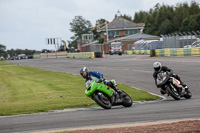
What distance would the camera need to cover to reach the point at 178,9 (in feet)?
395

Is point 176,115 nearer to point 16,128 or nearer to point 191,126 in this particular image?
point 191,126

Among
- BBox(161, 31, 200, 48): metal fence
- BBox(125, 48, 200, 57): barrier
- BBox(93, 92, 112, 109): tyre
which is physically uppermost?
BBox(161, 31, 200, 48): metal fence

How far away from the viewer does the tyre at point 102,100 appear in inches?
477

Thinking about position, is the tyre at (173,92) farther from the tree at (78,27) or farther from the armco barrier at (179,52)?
the tree at (78,27)

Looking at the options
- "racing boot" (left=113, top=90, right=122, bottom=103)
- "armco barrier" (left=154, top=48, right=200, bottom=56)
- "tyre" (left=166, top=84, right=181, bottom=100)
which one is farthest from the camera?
"armco barrier" (left=154, top=48, right=200, bottom=56)

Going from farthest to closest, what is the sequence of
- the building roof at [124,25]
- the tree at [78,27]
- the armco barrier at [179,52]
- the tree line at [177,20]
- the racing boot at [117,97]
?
1. the tree at [78,27]
2. the building roof at [124,25]
3. the tree line at [177,20]
4. the armco barrier at [179,52]
5. the racing boot at [117,97]

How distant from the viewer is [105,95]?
1239 cm

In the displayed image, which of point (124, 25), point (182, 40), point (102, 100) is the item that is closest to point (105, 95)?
point (102, 100)

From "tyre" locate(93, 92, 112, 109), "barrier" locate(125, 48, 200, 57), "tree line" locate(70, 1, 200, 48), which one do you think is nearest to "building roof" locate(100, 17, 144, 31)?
"tree line" locate(70, 1, 200, 48)

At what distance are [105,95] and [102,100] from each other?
254 millimetres

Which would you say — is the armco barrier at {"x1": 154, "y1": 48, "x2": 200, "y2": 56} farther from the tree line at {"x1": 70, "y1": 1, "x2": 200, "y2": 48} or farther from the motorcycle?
the tree line at {"x1": 70, "y1": 1, "x2": 200, "y2": 48}

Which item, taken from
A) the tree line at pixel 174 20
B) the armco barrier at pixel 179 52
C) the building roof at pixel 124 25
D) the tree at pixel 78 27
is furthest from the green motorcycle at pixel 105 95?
the tree at pixel 78 27

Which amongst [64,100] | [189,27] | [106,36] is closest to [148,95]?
[64,100]

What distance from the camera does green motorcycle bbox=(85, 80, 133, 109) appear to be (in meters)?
12.1
